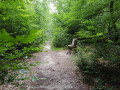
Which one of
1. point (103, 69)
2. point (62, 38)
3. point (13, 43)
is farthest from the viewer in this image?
point (62, 38)

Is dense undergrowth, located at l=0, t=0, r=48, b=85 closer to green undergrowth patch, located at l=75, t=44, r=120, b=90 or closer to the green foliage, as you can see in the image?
green undergrowth patch, located at l=75, t=44, r=120, b=90

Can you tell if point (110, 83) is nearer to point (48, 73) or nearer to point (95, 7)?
point (48, 73)

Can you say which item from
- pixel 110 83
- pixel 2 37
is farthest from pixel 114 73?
pixel 2 37

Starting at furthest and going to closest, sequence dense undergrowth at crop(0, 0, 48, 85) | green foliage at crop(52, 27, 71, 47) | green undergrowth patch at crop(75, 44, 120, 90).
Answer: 1. green foliage at crop(52, 27, 71, 47)
2. green undergrowth patch at crop(75, 44, 120, 90)
3. dense undergrowth at crop(0, 0, 48, 85)

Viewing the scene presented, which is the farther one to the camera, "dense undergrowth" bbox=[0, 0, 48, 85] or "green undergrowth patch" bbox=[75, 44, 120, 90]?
"green undergrowth patch" bbox=[75, 44, 120, 90]

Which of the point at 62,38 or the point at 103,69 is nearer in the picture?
the point at 103,69

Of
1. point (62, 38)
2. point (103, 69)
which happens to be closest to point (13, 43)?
point (103, 69)

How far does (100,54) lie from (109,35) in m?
0.93

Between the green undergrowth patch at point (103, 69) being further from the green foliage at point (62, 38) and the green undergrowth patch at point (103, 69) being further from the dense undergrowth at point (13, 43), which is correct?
the green foliage at point (62, 38)

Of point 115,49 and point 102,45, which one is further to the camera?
point 102,45

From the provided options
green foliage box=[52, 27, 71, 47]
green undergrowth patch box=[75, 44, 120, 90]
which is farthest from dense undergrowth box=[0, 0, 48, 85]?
green foliage box=[52, 27, 71, 47]

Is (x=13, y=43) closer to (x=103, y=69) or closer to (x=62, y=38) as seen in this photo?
(x=103, y=69)

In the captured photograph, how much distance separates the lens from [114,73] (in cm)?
301

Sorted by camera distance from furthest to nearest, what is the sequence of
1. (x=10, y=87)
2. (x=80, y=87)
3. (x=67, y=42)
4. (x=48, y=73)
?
1. (x=67, y=42)
2. (x=48, y=73)
3. (x=80, y=87)
4. (x=10, y=87)
